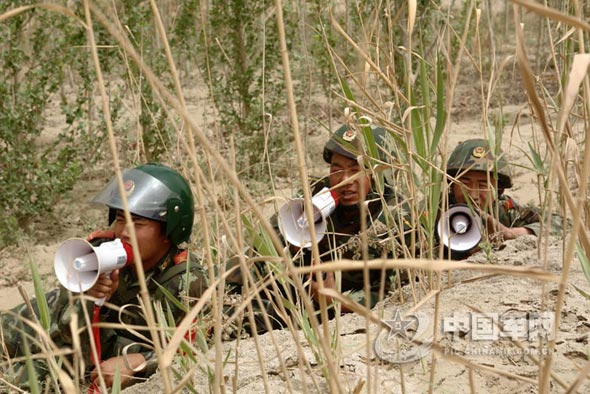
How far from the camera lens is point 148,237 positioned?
9.60 feet

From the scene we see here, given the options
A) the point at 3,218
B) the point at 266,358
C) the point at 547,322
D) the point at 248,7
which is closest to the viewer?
the point at 547,322

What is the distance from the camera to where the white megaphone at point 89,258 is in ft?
8.38

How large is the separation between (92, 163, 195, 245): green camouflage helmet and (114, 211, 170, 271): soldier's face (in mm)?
34

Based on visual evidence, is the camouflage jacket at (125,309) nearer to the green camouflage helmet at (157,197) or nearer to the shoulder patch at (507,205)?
the green camouflage helmet at (157,197)

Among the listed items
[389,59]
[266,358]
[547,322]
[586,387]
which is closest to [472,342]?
[547,322]

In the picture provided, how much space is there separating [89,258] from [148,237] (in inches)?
14.2

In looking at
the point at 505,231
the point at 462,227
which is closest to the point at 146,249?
the point at 462,227

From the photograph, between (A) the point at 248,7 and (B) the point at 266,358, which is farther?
(A) the point at 248,7

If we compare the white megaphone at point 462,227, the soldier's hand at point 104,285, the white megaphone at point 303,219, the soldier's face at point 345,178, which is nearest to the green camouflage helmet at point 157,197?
the soldier's hand at point 104,285

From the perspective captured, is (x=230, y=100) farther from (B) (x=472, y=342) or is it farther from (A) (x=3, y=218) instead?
(B) (x=472, y=342)

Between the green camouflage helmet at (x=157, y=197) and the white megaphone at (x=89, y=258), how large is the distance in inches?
10.6

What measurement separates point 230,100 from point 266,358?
3.51 metres

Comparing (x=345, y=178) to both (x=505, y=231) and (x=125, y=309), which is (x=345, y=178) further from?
(x=125, y=309)

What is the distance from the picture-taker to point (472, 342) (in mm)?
1933
